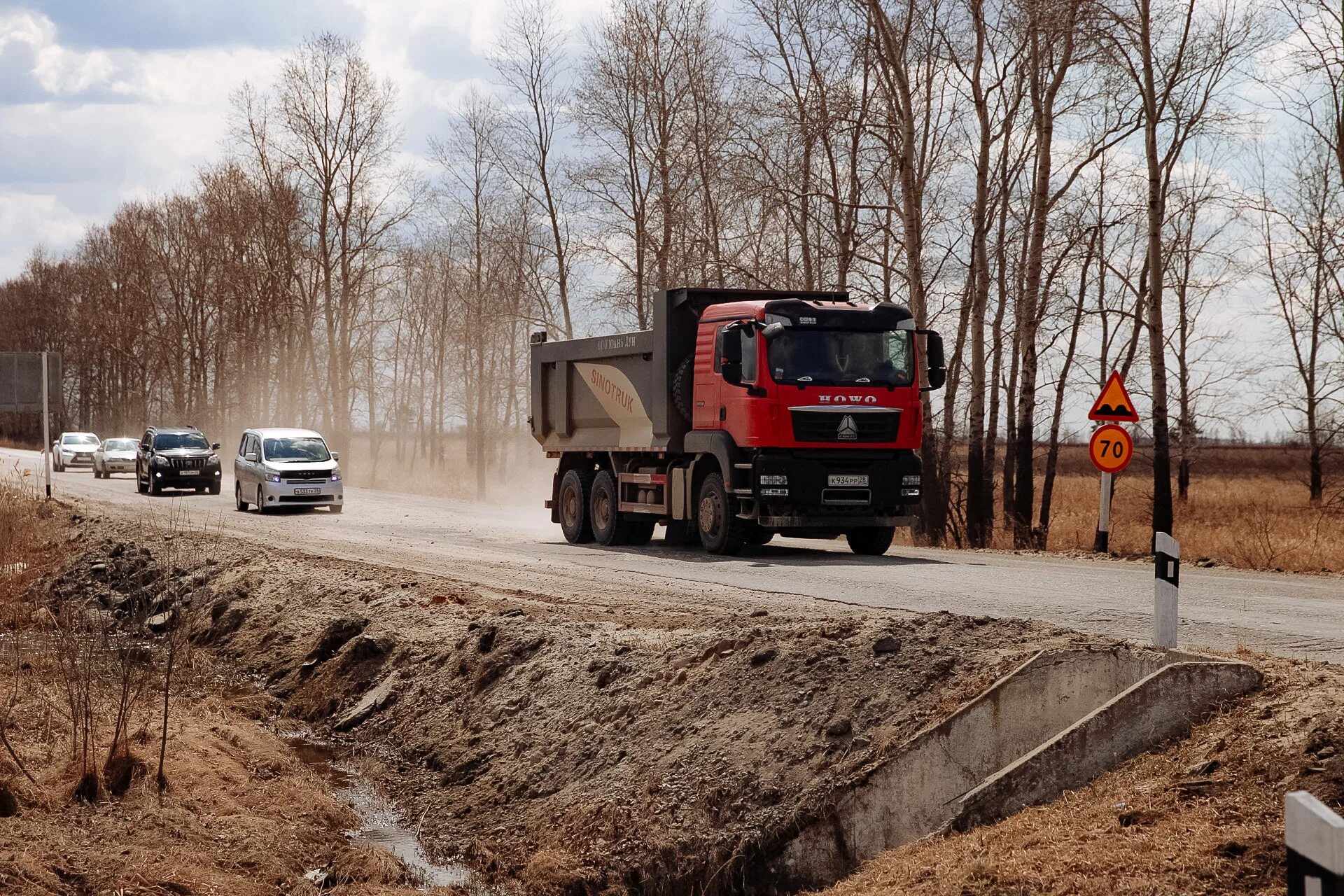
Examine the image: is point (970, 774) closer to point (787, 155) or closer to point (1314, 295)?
point (787, 155)

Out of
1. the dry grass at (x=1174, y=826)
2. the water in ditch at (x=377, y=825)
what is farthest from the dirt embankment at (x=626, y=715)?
the dry grass at (x=1174, y=826)

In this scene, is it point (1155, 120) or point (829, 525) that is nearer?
point (829, 525)

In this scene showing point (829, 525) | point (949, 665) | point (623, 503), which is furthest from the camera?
point (623, 503)

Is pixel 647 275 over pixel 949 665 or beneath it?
over

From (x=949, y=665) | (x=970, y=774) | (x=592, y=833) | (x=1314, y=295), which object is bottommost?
(x=592, y=833)

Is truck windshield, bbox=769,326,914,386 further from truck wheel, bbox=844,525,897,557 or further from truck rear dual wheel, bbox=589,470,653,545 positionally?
truck rear dual wheel, bbox=589,470,653,545

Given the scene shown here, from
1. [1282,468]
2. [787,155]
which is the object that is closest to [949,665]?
[787,155]

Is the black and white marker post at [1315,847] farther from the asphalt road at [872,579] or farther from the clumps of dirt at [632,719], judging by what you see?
the asphalt road at [872,579]

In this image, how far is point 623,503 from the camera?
19.4 meters

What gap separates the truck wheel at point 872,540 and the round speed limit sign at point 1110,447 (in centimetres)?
287

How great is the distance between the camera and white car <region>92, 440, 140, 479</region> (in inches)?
1832

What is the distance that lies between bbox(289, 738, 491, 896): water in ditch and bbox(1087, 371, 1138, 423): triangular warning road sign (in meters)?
11.2

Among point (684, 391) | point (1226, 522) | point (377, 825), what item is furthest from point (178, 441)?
point (377, 825)

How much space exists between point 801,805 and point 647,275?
1051 inches
